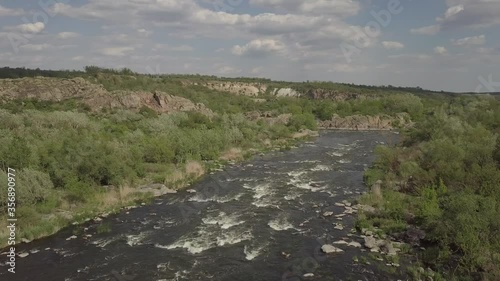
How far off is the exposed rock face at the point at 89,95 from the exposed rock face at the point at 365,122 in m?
35.0

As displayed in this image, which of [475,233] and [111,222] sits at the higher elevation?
[475,233]

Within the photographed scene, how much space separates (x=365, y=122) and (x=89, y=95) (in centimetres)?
6502

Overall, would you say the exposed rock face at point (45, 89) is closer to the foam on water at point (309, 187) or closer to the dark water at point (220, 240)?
the dark water at point (220, 240)

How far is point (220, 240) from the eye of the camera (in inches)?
958

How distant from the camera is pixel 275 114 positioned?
106m

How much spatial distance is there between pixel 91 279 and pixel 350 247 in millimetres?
14479

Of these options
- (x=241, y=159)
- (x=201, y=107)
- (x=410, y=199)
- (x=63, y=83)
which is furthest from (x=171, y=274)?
(x=63, y=83)

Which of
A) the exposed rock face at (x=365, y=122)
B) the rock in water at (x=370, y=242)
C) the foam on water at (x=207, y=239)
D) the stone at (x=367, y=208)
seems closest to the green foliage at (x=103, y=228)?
the foam on water at (x=207, y=239)

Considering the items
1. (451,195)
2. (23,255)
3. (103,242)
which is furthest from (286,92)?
(23,255)

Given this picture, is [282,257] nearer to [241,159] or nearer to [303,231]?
[303,231]

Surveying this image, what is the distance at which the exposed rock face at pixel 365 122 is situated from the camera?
95625mm

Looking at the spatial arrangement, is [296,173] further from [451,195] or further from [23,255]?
[23,255]

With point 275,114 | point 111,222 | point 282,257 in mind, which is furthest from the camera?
point 275,114

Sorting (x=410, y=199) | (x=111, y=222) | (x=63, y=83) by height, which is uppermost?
(x=63, y=83)
